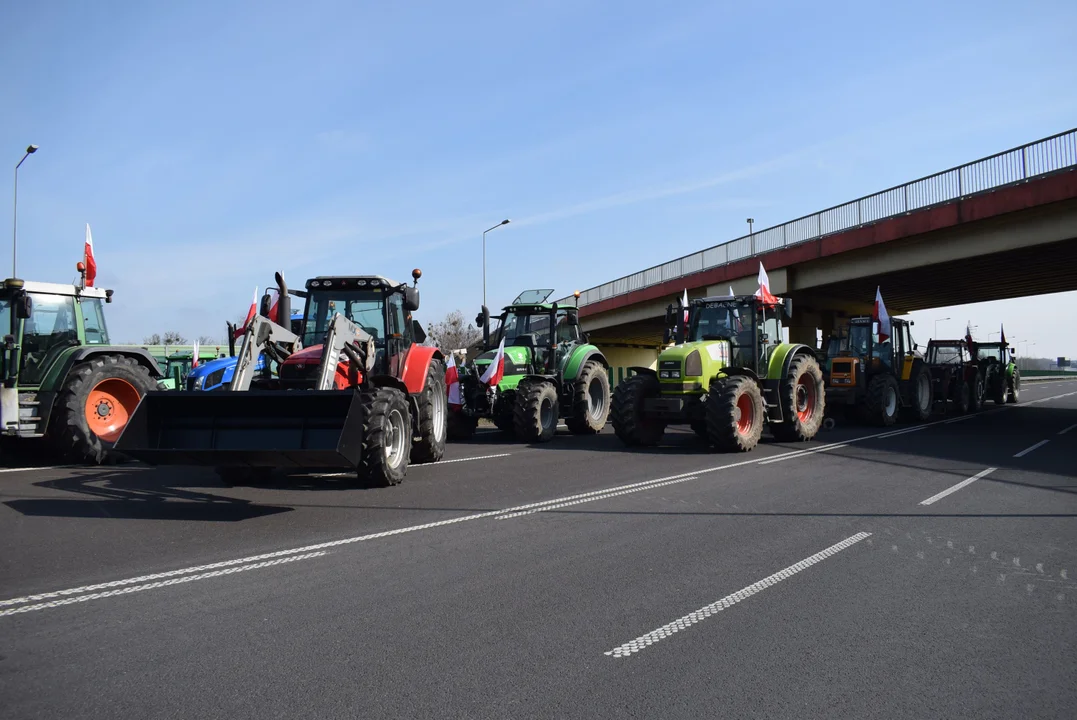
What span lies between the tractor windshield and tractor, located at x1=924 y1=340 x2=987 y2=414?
16562mm

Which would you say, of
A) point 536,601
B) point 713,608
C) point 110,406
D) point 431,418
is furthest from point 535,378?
point 713,608

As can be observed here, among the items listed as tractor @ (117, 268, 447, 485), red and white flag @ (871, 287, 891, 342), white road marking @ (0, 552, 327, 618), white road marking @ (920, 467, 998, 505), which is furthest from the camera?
red and white flag @ (871, 287, 891, 342)

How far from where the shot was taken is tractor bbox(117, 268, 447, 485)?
7320mm

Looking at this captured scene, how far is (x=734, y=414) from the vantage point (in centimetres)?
1252

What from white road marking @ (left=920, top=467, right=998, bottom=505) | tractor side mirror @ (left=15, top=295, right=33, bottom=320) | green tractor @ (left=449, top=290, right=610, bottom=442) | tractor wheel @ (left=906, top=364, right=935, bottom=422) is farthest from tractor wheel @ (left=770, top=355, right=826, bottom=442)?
tractor side mirror @ (left=15, top=295, right=33, bottom=320)

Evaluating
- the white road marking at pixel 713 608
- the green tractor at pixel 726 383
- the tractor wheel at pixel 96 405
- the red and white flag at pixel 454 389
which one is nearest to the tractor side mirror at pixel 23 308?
the tractor wheel at pixel 96 405

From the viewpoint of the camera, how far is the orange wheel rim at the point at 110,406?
10820 mm

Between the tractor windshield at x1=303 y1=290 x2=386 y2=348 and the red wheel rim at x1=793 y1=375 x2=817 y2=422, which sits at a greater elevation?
the tractor windshield at x1=303 y1=290 x2=386 y2=348

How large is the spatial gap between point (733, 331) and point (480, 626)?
11.0 meters

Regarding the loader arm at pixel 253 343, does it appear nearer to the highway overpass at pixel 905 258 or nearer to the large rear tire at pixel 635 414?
the large rear tire at pixel 635 414

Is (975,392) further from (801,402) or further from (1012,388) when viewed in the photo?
(801,402)

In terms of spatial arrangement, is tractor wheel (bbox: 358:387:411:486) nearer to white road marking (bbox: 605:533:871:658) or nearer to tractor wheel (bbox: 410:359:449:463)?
tractor wheel (bbox: 410:359:449:463)

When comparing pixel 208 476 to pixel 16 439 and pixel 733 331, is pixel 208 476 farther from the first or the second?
pixel 733 331

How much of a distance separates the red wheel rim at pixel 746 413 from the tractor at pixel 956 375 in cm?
1048
